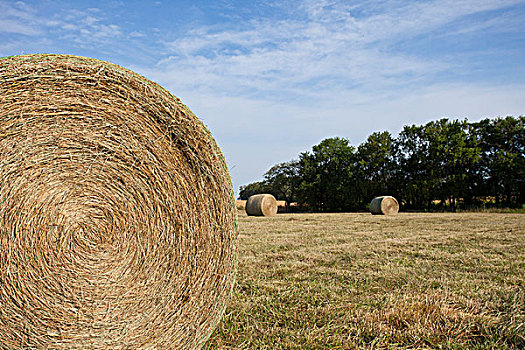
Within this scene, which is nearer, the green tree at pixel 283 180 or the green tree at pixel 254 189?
the green tree at pixel 283 180

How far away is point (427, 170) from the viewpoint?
29859mm

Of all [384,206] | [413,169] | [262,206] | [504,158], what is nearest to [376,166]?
[413,169]

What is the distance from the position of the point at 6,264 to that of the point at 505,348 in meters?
3.26

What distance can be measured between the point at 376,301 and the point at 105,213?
2.53 metres

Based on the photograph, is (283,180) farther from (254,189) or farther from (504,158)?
(504,158)

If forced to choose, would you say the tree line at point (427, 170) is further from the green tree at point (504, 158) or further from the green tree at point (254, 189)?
the green tree at point (254, 189)

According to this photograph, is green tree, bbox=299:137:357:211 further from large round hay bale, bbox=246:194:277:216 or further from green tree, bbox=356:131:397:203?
large round hay bale, bbox=246:194:277:216

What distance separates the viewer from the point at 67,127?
242 centimetres

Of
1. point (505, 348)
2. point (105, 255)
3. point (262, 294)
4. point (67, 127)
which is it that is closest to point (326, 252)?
point (262, 294)

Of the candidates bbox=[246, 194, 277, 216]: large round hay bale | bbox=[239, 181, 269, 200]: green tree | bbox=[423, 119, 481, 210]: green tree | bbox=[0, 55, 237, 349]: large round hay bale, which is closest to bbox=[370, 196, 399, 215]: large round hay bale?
bbox=[246, 194, 277, 216]: large round hay bale

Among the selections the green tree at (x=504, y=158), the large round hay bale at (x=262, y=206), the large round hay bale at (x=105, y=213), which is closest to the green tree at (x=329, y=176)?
the green tree at (x=504, y=158)

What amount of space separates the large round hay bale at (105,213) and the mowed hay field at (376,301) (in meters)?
0.57

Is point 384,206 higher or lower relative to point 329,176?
lower

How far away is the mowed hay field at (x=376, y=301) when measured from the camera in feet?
9.29
